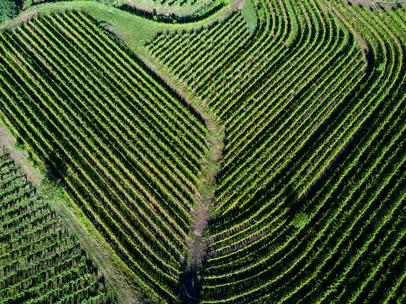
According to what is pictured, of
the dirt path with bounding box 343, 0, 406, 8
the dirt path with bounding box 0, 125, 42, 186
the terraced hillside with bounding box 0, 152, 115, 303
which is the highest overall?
the dirt path with bounding box 343, 0, 406, 8

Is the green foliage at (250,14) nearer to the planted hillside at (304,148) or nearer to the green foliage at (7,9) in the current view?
the planted hillside at (304,148)

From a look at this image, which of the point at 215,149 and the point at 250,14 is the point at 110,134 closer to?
the point at 215,149

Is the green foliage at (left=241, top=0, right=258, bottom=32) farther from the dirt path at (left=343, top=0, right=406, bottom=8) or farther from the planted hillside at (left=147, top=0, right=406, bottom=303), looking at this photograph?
the dirt path at (left=343, top=0, right=406, bottom=8)

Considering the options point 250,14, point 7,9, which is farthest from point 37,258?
point 250,14

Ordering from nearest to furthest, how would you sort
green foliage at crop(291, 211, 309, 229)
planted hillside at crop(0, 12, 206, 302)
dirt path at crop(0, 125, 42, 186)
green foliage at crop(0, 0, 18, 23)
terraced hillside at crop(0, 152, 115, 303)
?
terraced hillside at crop(0, 152, 115, 303), green foliage at crop(291, 211, 309, 229), planted hillside at crop(0, 12, 206, 302), dirt path at crop(0, 125, 42, 186), green foliage at crop(0, 0, 18, 23)

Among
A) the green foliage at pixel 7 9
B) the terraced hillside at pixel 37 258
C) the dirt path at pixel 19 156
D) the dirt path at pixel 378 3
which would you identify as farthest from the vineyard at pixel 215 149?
the green foliage at pixel 7 9

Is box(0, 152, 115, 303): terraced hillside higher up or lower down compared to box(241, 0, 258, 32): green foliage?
lower down

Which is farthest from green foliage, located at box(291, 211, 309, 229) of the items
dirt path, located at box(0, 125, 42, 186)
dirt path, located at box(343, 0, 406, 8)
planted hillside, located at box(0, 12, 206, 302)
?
dirt path, located at box(343, 0, 406, 8)

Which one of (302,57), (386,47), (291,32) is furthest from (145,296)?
(386,47)
